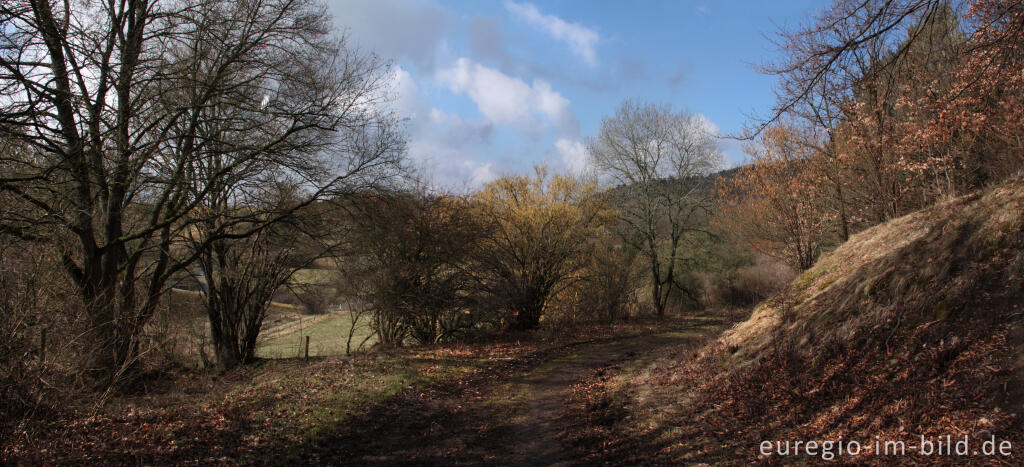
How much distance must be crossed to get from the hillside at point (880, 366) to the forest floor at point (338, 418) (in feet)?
4.65

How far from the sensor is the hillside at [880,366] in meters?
4.71

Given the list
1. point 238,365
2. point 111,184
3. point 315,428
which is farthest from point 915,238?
point 238,365

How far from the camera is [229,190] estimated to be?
13.1 meters

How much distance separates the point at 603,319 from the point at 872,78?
1807cm

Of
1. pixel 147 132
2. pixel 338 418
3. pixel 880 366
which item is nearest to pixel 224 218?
pixel 147 132

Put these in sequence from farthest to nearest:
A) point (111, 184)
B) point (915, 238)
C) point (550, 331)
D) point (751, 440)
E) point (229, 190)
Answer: point (550, 331) < point (229, 190) < point (111, 184) < point (915, 238) < point (751, 440)

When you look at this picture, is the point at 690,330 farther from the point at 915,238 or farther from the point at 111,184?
the point at 111,184

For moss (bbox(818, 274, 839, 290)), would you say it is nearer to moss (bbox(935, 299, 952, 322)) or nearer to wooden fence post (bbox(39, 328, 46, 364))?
moss (bbox(935, 299, 952, 322))

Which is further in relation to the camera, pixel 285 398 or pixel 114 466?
pixel 285 398

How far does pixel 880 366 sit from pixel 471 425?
18.3 ft

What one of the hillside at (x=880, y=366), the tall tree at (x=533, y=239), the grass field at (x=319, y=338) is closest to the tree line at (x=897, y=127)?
the hillside at (x=880, y=366)

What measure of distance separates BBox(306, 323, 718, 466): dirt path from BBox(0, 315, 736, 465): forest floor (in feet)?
0.08

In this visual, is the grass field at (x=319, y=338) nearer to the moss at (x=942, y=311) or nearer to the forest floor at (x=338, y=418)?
the forest floor at (x=338, y=418)

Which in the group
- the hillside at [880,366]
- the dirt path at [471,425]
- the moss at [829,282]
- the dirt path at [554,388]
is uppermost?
the moss at [829,282]
